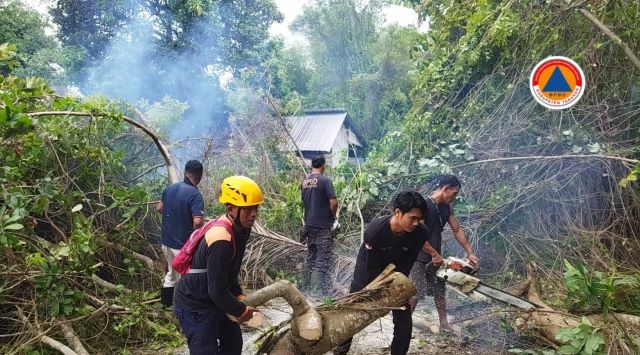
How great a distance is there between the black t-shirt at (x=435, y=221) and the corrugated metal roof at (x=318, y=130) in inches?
481

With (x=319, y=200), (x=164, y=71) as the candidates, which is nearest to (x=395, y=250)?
(x=319, y=200)

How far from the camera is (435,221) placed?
3.96 metres

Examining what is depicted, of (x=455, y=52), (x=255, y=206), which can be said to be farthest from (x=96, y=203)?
(x=455, y=52)

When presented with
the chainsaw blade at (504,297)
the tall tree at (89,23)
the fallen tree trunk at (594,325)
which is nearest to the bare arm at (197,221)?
the chainsaw blade at (504,297)

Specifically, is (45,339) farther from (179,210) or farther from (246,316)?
(246,316)

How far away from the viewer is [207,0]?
12.6m

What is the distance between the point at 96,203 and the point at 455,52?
5.21 meters

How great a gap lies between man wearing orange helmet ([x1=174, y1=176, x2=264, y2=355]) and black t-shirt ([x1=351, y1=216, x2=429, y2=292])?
0.94 m

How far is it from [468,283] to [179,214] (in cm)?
263

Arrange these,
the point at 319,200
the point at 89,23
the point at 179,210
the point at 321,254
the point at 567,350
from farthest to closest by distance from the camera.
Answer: the point at 89,23 → the point at 321,254 → the point at 319,200 → the point at 179,210 → the point at 567,350

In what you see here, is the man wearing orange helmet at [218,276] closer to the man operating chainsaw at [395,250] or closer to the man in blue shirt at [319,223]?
the man operating chainsaw at [395,250]

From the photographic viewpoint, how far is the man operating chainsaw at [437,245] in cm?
394

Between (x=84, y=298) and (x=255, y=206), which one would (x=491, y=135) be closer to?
(x=255, y=206)

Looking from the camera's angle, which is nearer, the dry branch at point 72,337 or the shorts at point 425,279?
the dry branch at point 72,337
